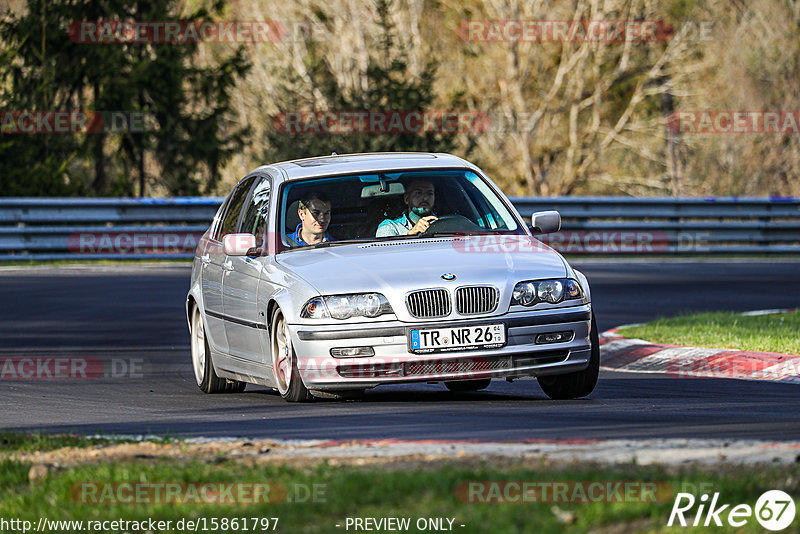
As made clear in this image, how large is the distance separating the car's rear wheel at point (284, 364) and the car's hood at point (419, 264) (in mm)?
355

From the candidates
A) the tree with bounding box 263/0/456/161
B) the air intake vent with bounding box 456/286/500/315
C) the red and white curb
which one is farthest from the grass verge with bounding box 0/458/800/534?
the tree with bounding box 263/0/456/161

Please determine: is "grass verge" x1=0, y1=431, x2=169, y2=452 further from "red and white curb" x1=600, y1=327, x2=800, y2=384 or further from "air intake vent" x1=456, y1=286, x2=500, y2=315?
"red and white curb" x1=600, y1=327, x2=800, y2=384

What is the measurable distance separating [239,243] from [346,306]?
1.35 m

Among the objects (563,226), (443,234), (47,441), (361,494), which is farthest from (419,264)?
(563,226)

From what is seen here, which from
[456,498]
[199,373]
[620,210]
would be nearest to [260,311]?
[199,373]

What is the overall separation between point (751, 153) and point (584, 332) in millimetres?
30619

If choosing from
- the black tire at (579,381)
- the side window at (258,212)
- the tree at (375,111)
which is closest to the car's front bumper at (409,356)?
the black tire at (579,381)

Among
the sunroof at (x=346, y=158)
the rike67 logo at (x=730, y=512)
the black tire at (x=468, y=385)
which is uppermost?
the sunroof at (x=346, y=158)

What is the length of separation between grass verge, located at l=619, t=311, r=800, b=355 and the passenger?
381 cm

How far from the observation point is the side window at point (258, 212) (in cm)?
1038

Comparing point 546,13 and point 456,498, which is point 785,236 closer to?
point 546,13

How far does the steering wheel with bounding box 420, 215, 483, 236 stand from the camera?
1007 centimetres

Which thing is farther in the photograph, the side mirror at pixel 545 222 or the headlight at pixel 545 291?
the side mirror at pixel 545 222

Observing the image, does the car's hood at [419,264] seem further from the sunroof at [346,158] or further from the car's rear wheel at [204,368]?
the car's rear wheel at [204,368]
